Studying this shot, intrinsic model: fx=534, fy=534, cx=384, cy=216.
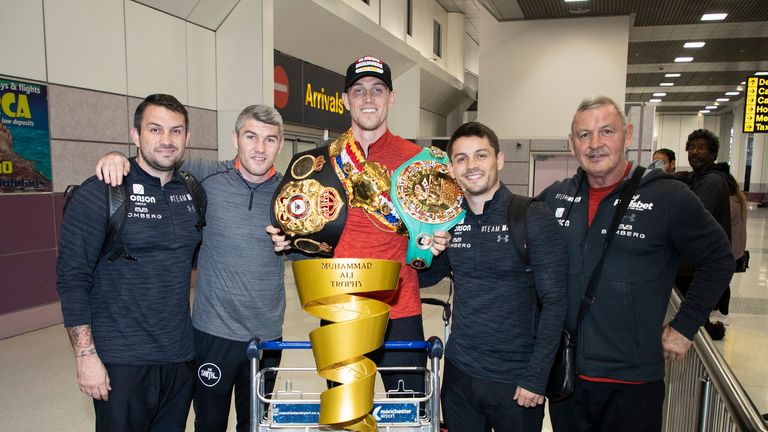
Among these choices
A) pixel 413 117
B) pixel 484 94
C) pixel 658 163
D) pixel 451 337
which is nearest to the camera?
pixel 451 337

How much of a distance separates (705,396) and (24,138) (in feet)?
19.9

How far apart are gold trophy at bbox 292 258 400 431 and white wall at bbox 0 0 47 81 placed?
17.2ft

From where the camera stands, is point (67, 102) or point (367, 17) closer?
point (67, 102)

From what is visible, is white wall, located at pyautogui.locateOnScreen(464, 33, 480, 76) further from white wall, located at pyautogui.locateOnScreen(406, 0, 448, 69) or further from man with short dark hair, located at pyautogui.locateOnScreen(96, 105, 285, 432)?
man with short dark hair, located at pyautogui.locateOnScreen(96, 105, 285, 432)

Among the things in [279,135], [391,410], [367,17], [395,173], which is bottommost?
[391,410]

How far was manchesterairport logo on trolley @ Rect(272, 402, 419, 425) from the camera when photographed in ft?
5.35

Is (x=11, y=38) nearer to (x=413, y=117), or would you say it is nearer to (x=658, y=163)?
(x=658, y=163)

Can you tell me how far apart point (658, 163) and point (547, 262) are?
75 cm

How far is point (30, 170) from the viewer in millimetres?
5465

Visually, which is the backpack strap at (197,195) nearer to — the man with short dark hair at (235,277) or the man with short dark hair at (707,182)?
the man with short dark hair at (235,277)

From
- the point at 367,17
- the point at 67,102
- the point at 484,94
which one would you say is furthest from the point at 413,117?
the point at 67,102

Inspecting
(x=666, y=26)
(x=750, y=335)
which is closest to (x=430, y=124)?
(x=666, y=26)

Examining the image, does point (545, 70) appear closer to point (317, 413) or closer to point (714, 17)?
point (714, 17)

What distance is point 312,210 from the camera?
2025 millimetres
